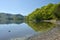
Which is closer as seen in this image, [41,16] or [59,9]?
[59,9]

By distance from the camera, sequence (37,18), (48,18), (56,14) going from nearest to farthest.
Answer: (56,14)
(48,18)
(37,18)

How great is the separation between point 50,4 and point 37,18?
683 inches

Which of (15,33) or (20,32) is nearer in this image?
(15,33)

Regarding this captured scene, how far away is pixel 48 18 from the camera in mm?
120812

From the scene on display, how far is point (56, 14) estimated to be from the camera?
91062mm

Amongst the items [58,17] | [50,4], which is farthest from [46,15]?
[58,17]

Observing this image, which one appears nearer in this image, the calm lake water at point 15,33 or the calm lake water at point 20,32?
the calm lake water at point 20,32

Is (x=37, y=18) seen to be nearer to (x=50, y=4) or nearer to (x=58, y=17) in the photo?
(x=50, y=4)

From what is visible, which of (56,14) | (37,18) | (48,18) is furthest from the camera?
(37,18)

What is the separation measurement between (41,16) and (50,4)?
1399 cm

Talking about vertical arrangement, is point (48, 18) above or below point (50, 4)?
below

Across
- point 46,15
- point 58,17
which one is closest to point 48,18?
point 46,15

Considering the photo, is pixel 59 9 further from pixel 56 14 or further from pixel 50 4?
pixel 50 4

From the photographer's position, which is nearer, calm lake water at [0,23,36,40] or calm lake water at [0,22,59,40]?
calm lake water at [0,22,59,40]
